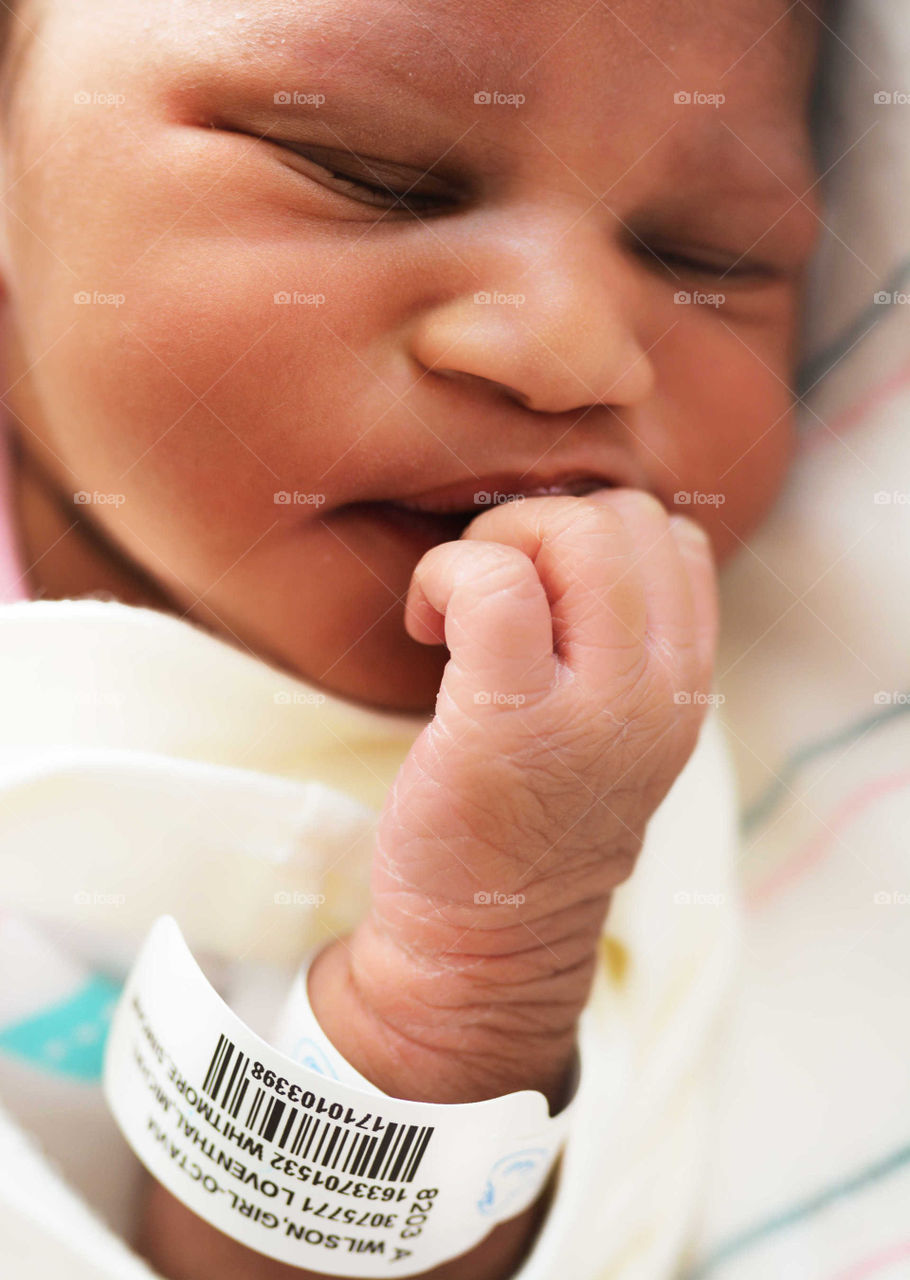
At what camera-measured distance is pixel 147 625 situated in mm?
780

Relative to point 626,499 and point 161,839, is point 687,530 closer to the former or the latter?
point 626,499

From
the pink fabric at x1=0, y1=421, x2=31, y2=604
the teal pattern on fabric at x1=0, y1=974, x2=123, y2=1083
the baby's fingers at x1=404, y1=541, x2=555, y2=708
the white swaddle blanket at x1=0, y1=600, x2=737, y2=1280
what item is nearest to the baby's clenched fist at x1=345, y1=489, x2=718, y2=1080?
the baby's fingers at x1=404, y1=541, x2=555, y2=708

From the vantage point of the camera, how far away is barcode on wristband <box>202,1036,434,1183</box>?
2.13ft

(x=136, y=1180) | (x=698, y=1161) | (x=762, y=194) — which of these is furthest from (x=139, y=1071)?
(x=762, y=194)

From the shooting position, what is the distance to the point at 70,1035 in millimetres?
779

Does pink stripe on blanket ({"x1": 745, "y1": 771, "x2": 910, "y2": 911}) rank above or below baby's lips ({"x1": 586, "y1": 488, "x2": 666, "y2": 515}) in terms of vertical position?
below

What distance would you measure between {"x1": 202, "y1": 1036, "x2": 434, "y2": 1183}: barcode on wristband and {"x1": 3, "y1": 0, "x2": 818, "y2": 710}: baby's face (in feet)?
A: 0.84

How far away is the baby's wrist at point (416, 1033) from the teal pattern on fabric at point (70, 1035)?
0.18 meters

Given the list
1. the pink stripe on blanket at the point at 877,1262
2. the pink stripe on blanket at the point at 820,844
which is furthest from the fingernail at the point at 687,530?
the pink stripe on blanket at the point at 877,1262

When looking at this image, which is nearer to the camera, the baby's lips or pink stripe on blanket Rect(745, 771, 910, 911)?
the baby's lips

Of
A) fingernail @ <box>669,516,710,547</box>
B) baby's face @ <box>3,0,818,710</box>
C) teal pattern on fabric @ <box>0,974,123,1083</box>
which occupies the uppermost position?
baby's face @ <box>3,0,818,710</box>

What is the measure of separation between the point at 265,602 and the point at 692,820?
1.30 ft

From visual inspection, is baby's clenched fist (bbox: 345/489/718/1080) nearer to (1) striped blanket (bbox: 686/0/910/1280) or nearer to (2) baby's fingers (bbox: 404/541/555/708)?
(2) baby's fingers (bbox: 404/541/555/708)

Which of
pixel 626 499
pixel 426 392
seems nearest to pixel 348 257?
pixel 426 392
